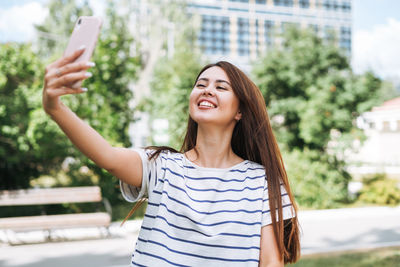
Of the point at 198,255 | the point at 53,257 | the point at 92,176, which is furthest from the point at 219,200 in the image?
the point at 92,176

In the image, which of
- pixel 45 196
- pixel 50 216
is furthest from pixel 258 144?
pixel 45 196

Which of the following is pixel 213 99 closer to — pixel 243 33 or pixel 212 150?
pixel 212 150

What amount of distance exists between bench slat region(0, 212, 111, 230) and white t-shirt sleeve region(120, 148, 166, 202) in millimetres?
5826

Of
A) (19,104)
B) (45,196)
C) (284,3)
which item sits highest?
(284,3)

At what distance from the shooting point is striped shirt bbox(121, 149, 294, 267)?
1527mm

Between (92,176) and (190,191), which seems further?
(92,176)

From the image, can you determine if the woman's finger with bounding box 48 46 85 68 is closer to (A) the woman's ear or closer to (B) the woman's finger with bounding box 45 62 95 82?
(B) the woman's finger with bounding box 45 62 95 82

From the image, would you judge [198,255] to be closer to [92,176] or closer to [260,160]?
[260,160]

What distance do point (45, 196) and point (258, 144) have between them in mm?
6950

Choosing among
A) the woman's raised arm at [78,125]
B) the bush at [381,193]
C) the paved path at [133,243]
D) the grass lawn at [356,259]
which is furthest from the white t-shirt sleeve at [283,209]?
the bush at [381,193]

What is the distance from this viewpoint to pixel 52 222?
6.97 metres

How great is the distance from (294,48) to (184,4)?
1779 cm

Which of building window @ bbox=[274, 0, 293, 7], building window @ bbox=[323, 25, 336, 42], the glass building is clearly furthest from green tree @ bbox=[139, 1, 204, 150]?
building window @ bbox=[274, 0, 293, 7]

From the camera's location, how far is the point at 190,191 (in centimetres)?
162
